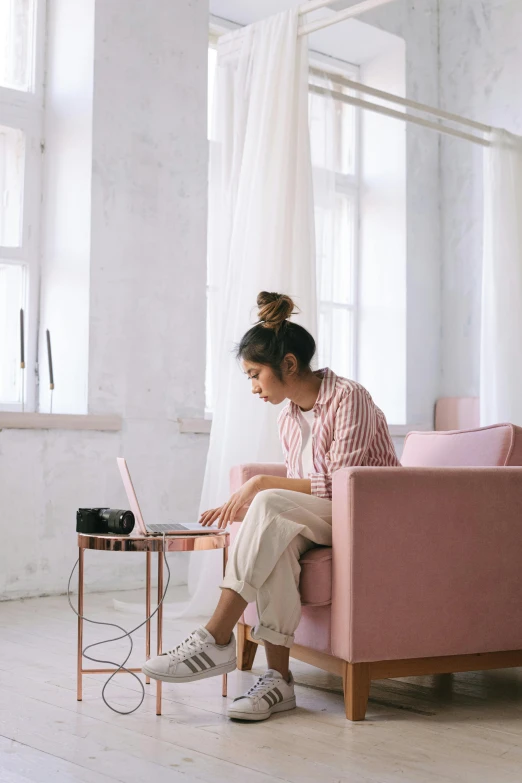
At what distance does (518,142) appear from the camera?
484cm

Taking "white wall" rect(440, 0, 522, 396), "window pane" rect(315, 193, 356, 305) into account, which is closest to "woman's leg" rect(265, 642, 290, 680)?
"window pane" rect(315, 193, 356, 305)

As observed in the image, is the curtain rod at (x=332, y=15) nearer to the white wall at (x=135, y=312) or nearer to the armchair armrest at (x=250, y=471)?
the white wall at (x=135, y=312)

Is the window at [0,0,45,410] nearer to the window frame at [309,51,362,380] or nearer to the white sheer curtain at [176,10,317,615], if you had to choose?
the white sheer curtain at [176,10,317,615]

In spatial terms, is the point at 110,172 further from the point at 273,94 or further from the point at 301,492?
the point at 301,492

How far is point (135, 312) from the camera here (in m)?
4.49

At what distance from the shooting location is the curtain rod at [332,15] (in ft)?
11.3

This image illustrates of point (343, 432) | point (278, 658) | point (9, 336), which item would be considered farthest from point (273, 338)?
A: point (9, 336)

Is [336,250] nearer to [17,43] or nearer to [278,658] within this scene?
[17,43]

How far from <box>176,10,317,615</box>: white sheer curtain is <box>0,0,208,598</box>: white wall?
790mm

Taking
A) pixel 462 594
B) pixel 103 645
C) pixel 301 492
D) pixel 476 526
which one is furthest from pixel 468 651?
pixel 103 645

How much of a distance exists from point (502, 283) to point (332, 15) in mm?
1719

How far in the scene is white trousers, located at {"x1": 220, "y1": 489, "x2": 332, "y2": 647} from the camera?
239 cm

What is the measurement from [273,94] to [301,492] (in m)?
1.77

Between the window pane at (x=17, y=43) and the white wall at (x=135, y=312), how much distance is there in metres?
0.15
